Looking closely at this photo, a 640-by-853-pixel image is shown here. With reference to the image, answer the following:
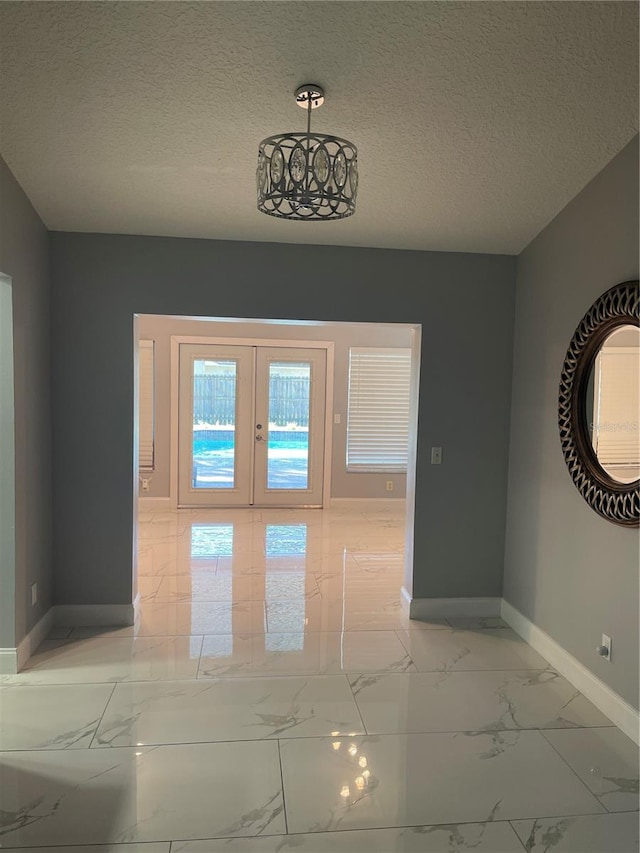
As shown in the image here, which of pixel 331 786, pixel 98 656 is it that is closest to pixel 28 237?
pixel 98 656

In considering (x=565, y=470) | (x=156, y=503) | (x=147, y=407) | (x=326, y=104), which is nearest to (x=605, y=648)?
(x=565, y=470)

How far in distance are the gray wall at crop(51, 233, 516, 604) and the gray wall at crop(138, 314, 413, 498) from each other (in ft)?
9.65

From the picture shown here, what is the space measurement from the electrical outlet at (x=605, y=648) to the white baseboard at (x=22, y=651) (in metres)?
2.92

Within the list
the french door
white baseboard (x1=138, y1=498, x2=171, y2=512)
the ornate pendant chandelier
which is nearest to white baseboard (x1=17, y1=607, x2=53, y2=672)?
the ornate pendant chandelier

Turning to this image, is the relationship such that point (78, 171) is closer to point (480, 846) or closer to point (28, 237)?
point (28, 237)

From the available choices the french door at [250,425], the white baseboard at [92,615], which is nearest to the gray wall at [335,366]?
the french door at [250,425]

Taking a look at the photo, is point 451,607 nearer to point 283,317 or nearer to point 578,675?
point 578,675

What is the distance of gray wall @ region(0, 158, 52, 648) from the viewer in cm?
305

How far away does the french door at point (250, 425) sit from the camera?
7.25m

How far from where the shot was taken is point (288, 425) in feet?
24.4

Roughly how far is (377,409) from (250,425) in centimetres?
158

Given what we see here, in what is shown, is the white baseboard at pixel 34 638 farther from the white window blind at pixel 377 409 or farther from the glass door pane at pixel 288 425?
the white window blind at pixel 377 409

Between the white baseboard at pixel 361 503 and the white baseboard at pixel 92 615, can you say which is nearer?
the white baseboard at pixel 92 615

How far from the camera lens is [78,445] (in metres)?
3.72
